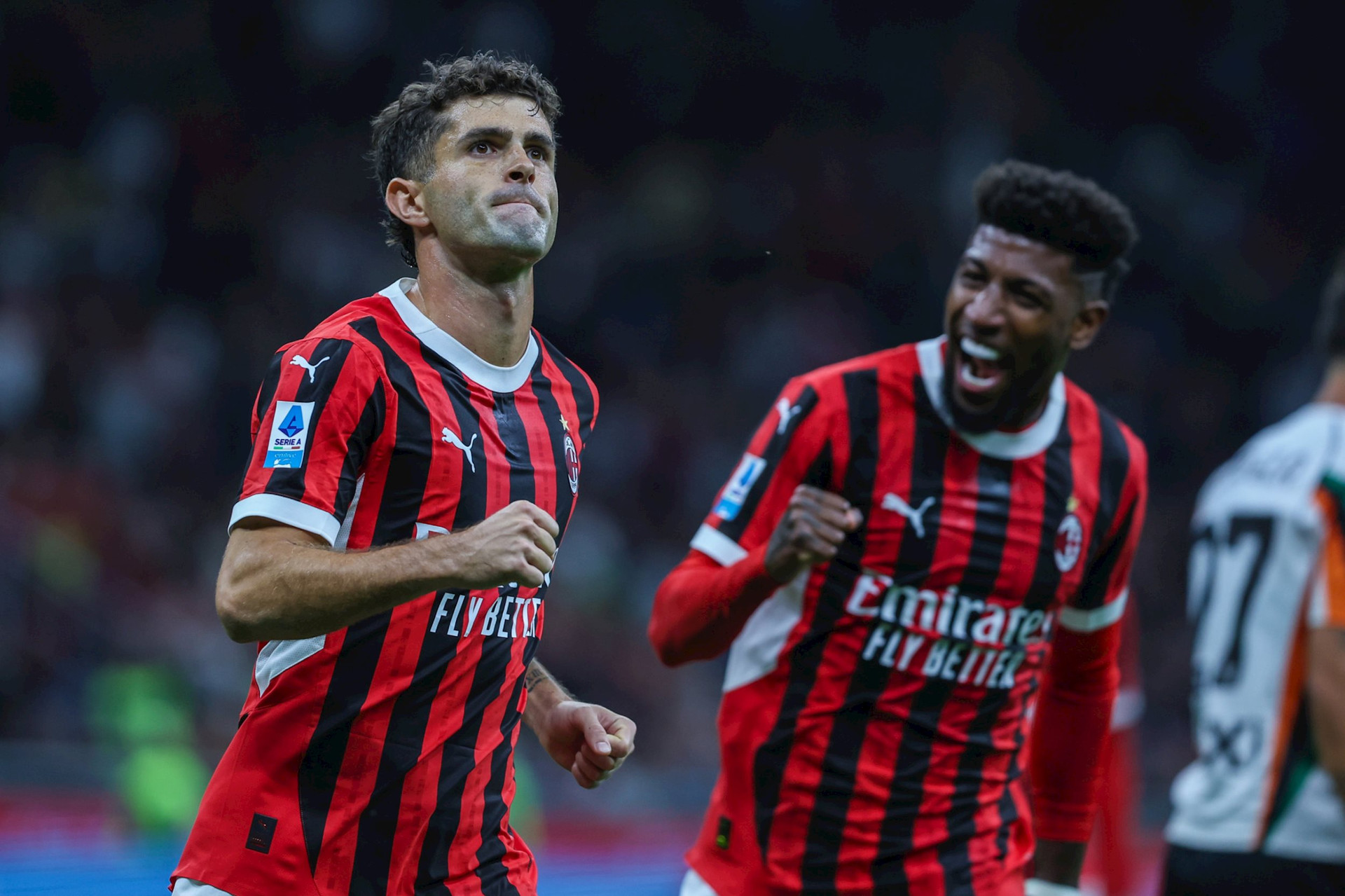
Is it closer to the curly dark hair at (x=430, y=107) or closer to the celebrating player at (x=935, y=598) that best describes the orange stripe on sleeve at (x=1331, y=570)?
the celebrating player at (x=935, y=598)

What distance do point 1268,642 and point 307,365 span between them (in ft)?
7.68

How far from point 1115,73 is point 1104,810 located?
37.2 feet

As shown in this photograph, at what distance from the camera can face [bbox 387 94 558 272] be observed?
9.77 ft

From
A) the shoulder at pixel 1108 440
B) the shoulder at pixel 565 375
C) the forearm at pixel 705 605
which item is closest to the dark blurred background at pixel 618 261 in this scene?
the forearm at pixel 705 605

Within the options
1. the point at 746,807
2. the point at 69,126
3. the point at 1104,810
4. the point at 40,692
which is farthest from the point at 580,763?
the point at 69,126

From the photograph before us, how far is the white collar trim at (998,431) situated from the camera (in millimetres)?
3773

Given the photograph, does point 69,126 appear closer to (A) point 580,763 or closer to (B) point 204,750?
(B) point 204,750

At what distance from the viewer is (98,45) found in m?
11.8

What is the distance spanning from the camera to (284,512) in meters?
2.56

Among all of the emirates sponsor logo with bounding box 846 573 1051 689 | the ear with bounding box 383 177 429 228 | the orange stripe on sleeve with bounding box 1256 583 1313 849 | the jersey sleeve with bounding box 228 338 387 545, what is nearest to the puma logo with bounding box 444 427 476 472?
the jersey sleeve with bounding box 228 338 387 545

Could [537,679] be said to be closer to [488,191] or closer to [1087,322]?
[488,191]

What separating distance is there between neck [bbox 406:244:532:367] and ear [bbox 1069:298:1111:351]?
5.31 ft

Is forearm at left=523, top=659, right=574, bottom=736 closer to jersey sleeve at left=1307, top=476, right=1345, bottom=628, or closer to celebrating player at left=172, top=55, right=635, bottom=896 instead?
celebrating player at left=172, top=55, right=635, bottom=896

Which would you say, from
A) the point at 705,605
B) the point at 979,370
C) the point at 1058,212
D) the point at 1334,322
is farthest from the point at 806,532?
the point at 1334,322
